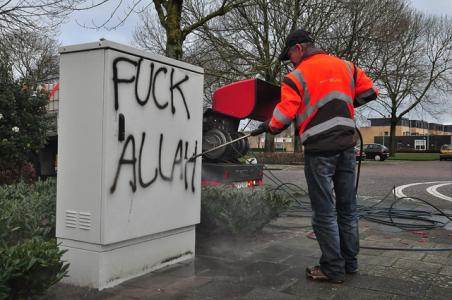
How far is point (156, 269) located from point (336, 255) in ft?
4.90

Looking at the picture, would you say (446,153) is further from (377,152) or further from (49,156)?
(49,156)

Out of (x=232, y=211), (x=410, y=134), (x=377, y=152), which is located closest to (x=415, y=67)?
(x=377, y=152)

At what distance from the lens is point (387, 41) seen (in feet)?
67.6

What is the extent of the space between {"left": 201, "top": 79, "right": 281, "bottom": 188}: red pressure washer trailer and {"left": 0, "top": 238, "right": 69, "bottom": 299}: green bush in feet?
11.4

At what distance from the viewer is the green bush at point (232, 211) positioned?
4941 mm

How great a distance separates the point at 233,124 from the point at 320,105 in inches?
126

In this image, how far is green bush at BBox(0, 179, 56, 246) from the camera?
342 centimetres

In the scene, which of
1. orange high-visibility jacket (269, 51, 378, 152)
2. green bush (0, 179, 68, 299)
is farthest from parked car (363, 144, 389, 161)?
green bush (0, 179, 68, 299)

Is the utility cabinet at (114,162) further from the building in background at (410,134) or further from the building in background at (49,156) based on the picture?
the building in background at (410,134)

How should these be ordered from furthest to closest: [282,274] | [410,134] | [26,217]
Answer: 1. [410,134]
2. [282,274]
3. [26,217]

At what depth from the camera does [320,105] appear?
3.68 m

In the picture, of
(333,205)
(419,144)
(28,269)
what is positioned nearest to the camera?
(28,269)

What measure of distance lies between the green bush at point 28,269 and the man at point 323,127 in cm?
193

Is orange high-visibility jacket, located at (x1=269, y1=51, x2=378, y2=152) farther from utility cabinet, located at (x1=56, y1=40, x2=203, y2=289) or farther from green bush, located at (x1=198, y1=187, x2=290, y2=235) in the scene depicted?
→ green bush, located at (x1=198, y1=187, x2=290, y2=235)
